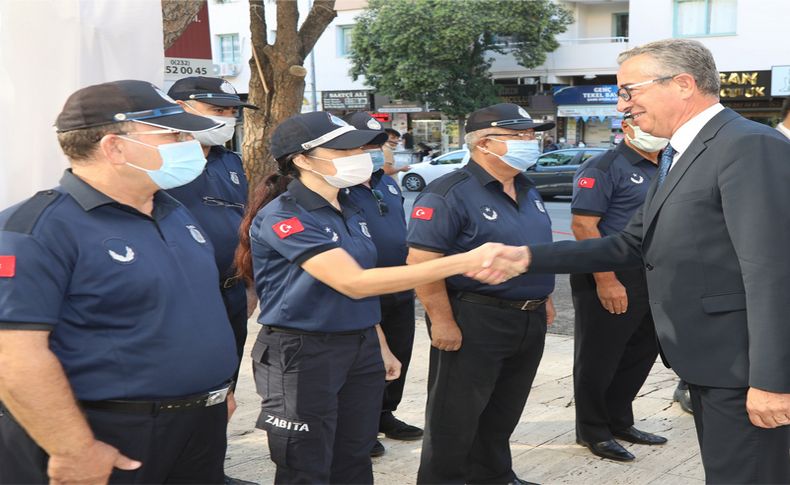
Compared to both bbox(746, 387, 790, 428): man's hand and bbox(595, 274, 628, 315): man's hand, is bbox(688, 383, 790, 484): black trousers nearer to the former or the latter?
bbox(746, 387, 790, 428): man's hand

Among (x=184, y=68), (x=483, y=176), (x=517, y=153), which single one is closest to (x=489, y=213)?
(x=483, y=176)

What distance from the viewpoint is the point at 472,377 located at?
12.8ft

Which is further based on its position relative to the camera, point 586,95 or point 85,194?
point 586,95

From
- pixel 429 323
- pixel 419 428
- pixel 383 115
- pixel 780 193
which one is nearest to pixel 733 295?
pixel 780 193

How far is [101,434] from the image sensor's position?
2432 mm

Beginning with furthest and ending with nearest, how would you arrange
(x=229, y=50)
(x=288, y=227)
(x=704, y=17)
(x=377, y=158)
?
(x=229, y=50)
(x=704, y=17)
(x=377, y=158)
(x=288, y=227)

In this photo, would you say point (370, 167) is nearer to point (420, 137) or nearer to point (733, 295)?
point (733, 295)

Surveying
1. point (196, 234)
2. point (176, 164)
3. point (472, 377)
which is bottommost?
point (472, 377)

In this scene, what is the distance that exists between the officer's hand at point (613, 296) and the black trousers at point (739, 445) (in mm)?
1798

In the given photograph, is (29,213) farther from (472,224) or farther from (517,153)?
(517,153)

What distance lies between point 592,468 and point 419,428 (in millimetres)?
1105

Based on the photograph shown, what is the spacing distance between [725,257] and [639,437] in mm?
2477

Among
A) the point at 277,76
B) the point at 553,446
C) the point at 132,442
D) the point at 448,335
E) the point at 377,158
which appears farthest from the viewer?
the point at 277,76

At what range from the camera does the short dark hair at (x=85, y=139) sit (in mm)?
2463
